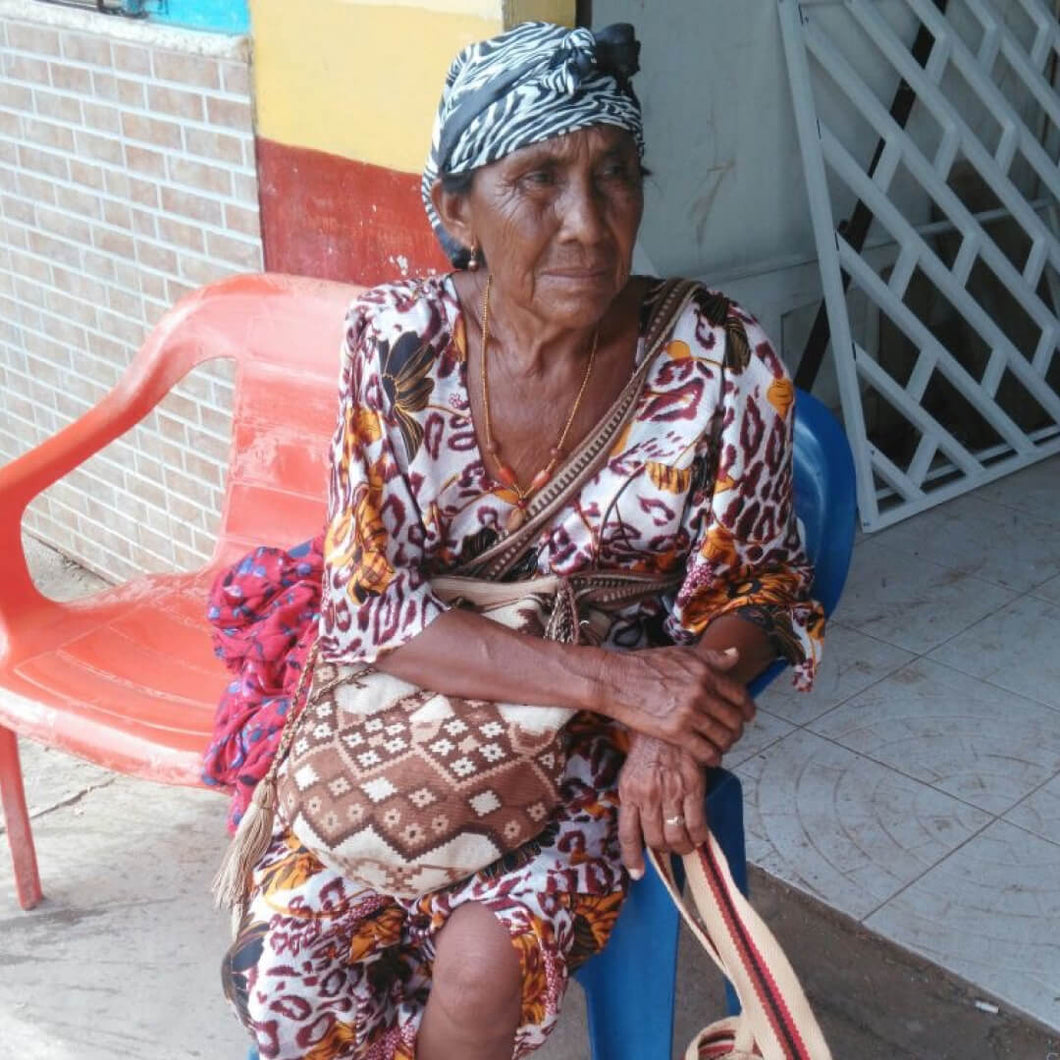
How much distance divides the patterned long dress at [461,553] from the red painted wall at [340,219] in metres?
0.90

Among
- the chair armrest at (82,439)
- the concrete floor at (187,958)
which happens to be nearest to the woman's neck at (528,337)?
the chair armrest at (82,439)

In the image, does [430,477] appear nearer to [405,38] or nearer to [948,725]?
[405,38]

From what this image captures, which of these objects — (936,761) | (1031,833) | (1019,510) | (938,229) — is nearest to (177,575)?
(936,761)

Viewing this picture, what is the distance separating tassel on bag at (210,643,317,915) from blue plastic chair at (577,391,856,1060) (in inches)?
19.1

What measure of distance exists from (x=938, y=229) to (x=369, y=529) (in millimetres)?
3425

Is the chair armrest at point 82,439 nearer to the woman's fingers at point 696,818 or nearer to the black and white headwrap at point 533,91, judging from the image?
the black and white headwrap at point 533,91

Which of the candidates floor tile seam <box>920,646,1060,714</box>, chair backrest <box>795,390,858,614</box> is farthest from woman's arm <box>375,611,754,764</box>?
floor tile seam <box>920,646,1060,714</box>

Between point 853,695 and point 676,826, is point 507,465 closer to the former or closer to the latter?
point 676,826

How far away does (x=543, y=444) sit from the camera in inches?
76.7

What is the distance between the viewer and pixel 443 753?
176 cm

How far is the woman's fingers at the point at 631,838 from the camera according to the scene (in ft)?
5.85

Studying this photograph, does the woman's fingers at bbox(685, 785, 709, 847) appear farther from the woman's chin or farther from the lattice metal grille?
the lattice metal grille

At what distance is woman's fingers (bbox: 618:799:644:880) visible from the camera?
70.2 inches

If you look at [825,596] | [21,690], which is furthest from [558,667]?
[21,690]
